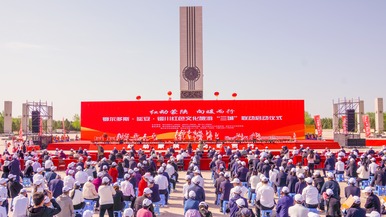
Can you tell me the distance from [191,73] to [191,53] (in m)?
2.28

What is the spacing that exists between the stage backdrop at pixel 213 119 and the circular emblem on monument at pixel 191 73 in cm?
699

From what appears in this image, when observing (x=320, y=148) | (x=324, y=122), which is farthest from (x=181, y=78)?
(x=324, y=122)

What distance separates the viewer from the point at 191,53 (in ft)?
139

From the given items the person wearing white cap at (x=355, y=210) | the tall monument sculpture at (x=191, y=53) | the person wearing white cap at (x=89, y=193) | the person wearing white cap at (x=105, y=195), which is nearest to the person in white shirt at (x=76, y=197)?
the person wearing white cap at (x=105, y=195)

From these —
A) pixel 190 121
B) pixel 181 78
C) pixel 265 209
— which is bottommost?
pixel 265 209

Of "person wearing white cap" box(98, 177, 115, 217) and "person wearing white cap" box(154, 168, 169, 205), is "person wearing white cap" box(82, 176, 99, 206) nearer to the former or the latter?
"person wearing white cap" box(98, 177, 115, 217)

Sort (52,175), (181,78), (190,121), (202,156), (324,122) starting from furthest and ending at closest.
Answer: (324,122)
(181,78)
(190,121)
(202,156)
(52,175)

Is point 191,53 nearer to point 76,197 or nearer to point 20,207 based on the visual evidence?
point 76,197

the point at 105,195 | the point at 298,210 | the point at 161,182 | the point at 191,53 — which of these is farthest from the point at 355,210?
the point at 191,53

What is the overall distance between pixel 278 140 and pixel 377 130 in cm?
2887

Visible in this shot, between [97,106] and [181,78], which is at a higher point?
[181,78]

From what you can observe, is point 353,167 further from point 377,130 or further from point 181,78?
point 377,130

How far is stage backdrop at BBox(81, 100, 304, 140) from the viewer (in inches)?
1378

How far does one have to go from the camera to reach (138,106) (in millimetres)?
35562
